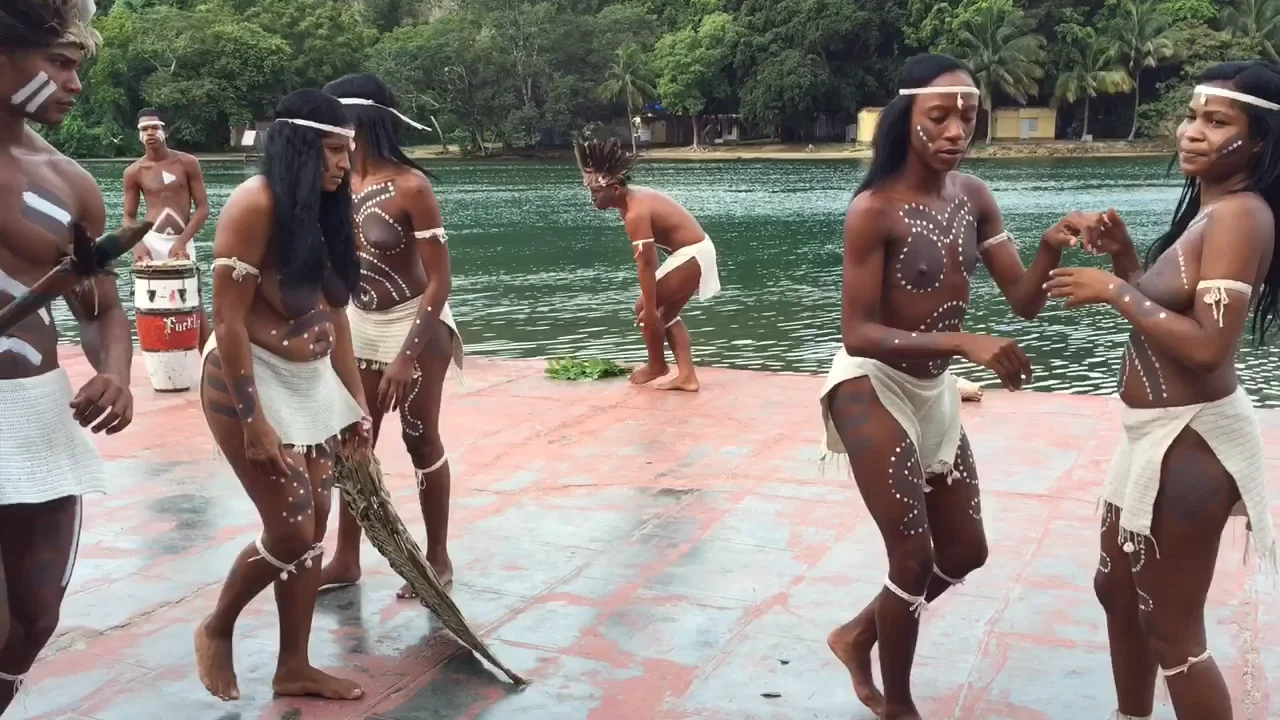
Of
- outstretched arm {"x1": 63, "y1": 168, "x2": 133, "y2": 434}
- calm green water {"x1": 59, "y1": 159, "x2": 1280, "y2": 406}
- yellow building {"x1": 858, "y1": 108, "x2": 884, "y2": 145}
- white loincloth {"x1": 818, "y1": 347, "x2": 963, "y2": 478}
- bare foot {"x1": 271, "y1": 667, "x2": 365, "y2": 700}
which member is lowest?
calm green water {"x1": 59, "y1": 159, "x2": 1280, "y2": 406}

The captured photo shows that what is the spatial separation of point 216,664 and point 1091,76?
2222 inches

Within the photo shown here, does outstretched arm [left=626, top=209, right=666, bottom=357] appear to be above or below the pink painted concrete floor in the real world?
above

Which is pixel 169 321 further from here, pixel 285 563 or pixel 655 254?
pixel 285 563

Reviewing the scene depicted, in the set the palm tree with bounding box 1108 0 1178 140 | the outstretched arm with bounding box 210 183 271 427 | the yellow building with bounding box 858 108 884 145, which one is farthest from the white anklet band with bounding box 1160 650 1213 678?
the palm tree with bounding box 1108 0 1178 140

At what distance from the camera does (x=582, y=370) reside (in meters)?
9.16

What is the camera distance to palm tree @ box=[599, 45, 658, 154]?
208 ft

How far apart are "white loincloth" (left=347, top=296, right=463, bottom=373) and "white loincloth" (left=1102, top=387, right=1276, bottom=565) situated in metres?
2.60

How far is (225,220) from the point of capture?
366cm

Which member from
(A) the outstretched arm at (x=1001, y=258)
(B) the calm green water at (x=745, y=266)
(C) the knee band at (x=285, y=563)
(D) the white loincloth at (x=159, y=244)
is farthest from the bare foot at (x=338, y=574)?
(B) the calm green water at (x=745, y=266)

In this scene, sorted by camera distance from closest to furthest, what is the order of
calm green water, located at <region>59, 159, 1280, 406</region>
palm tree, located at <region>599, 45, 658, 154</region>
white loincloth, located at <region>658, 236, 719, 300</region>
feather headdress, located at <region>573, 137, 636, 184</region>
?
feather headdress, located at <region>573, 137, 636, 184</region>, white loincloth, located at <region>658, 236, 719, 300</region>, calm green water, located at <region>59, 159, 1280, 406</region>, palm tree, located at <region>599, 45, 658, 154</region>

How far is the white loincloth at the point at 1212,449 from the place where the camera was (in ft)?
9.97

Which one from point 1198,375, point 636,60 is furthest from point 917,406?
point 636,60

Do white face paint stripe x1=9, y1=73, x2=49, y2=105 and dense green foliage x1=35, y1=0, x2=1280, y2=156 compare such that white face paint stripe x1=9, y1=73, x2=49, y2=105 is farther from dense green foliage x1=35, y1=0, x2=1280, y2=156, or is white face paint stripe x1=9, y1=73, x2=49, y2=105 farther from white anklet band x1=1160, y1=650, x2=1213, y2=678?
dense green foliage x1=35, y1=0, x2=1280, y2=156

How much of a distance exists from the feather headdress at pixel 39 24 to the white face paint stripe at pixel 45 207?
0.35 metres
